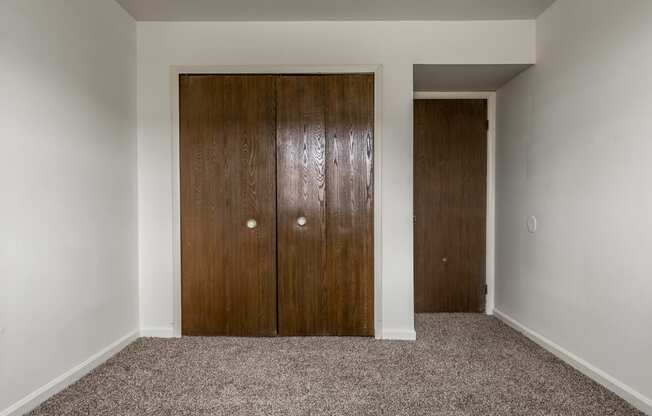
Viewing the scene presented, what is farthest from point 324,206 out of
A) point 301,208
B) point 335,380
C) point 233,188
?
point 335,380

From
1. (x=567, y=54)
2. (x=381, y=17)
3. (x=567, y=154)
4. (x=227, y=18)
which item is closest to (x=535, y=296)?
(x=567, y=154)

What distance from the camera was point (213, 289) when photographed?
2.87 m

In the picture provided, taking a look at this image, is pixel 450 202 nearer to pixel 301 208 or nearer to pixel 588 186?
pixel 588 186

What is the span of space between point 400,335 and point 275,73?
6.95ft

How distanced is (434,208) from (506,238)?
25.3 inches

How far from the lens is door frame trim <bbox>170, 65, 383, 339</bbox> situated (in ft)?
9.27

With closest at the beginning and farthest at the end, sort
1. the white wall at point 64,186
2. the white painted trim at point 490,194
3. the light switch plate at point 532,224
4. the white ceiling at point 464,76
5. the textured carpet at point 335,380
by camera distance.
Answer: the white wall at point 64,186
the textured carpet at point 335,380
the light switch plate at point 532,224
the white ceiling at point 464,76
the white painted trim at point 490,194

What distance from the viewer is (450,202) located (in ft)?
11.5

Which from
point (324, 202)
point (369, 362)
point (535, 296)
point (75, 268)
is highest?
point (324, 202)

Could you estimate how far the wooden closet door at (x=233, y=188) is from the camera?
9.37 feet

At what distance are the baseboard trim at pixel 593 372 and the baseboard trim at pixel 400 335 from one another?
84cm

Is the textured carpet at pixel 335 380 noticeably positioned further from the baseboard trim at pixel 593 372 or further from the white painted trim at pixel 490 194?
the white painted trim at pixel 490 194

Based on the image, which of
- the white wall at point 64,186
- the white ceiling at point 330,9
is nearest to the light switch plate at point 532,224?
the white ceiling at point 330,9

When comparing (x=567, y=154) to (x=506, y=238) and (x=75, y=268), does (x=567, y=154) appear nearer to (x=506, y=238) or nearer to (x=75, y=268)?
(x=506, y=238)
